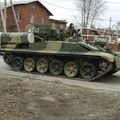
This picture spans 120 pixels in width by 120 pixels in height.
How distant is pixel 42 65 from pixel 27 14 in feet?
143

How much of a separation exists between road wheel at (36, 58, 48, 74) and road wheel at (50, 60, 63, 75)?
0.31 m

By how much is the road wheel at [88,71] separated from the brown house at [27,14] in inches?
1596

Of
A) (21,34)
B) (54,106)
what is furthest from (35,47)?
(54,106)

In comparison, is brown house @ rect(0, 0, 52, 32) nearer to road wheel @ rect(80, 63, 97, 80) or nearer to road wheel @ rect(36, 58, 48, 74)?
road wheel @ rect(36, 58, 48, 74)

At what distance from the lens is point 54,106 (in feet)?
29.3

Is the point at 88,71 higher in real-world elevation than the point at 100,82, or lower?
higher

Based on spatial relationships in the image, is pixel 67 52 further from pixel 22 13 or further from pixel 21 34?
pixel 22 13

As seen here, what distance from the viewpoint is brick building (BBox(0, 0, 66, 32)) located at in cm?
5750

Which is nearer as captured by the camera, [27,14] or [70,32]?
[70,32]

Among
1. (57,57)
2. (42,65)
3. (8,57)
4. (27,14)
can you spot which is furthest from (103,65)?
(27,14)

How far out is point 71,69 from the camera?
1579cm

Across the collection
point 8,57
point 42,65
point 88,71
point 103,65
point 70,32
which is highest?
point 70,32

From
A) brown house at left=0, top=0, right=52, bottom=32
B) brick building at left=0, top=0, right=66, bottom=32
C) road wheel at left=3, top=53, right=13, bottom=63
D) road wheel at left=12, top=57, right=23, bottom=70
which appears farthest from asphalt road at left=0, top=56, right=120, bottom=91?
brown house at left=0, top=0, right=52, bottom=32

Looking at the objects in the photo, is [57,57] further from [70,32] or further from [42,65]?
[70,32]
